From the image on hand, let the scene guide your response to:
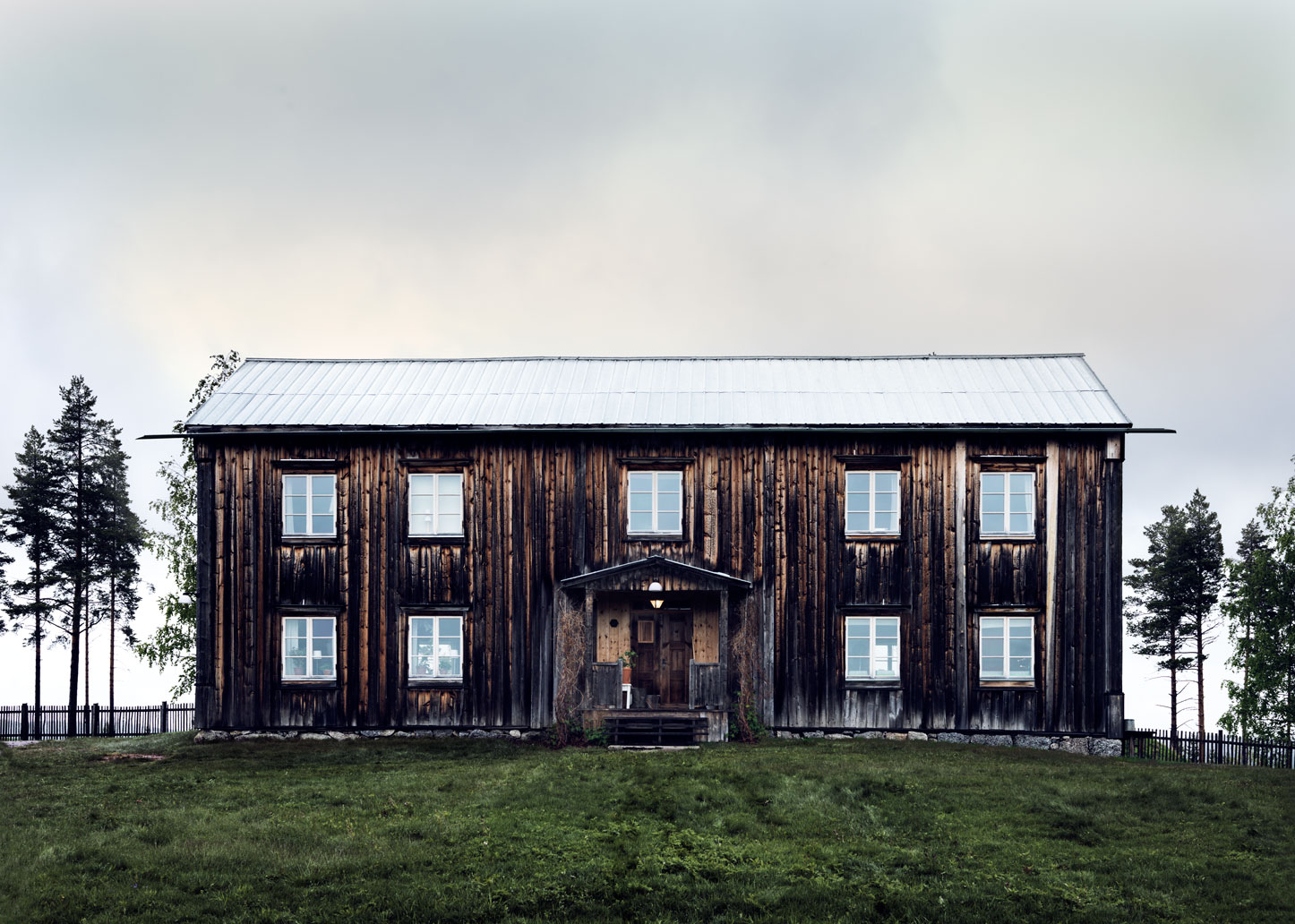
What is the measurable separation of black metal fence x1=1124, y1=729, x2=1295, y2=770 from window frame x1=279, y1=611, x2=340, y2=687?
60.3 ft

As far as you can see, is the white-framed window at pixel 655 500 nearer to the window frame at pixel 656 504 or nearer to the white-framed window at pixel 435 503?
the window frame at pixel 656 504

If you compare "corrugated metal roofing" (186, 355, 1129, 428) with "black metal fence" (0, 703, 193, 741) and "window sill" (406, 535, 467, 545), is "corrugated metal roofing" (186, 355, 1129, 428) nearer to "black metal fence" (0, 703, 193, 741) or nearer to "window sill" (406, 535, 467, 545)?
"window sill" (406, 535, 467, 545)

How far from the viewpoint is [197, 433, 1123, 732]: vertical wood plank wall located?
26484mm

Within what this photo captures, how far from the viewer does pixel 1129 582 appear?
45.1 meters

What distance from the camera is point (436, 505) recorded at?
27.4 m

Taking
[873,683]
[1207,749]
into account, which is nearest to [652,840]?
[873,683]

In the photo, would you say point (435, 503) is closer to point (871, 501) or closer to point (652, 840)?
point (871, 501)

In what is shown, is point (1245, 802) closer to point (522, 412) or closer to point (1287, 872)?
point (1287, 872)

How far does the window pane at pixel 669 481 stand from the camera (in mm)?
27156

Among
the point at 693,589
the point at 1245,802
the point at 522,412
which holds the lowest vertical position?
the point at 1245,802

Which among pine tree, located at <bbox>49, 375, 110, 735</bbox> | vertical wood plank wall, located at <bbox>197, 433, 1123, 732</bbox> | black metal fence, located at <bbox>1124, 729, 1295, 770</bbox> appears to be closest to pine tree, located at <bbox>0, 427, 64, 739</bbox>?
pine tree, located at <bbox>49, 375, 110, 735</bbox>

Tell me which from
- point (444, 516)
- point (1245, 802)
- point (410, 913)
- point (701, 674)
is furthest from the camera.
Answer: point (444, 516)

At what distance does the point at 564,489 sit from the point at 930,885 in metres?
14.9

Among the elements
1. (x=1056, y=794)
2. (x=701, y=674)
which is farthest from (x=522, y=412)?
(x=1056, y=794)
